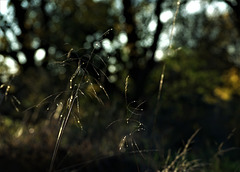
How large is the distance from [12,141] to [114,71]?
21.3 feet

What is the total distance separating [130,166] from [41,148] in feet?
3.48

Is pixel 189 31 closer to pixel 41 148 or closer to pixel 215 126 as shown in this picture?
pixel 215 126

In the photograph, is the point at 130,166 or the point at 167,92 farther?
the point at 167,92

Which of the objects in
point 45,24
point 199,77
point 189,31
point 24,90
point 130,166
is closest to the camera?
point 130,166

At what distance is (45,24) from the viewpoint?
10.8m

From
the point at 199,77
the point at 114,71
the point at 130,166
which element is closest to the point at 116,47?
the point at 114,71

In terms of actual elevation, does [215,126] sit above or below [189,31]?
below

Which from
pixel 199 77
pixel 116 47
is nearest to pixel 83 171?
pixel 116 47

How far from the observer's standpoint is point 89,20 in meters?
10.4

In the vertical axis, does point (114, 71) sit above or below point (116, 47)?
below

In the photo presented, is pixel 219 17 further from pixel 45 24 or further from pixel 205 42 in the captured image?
pixel 45 24

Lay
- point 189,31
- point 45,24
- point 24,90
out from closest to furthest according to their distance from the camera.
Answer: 1. point 24,90
2. point 45,24
3. point 189,31

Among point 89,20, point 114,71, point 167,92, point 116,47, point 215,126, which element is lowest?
point 215,126

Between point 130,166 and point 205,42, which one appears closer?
point 130,166
